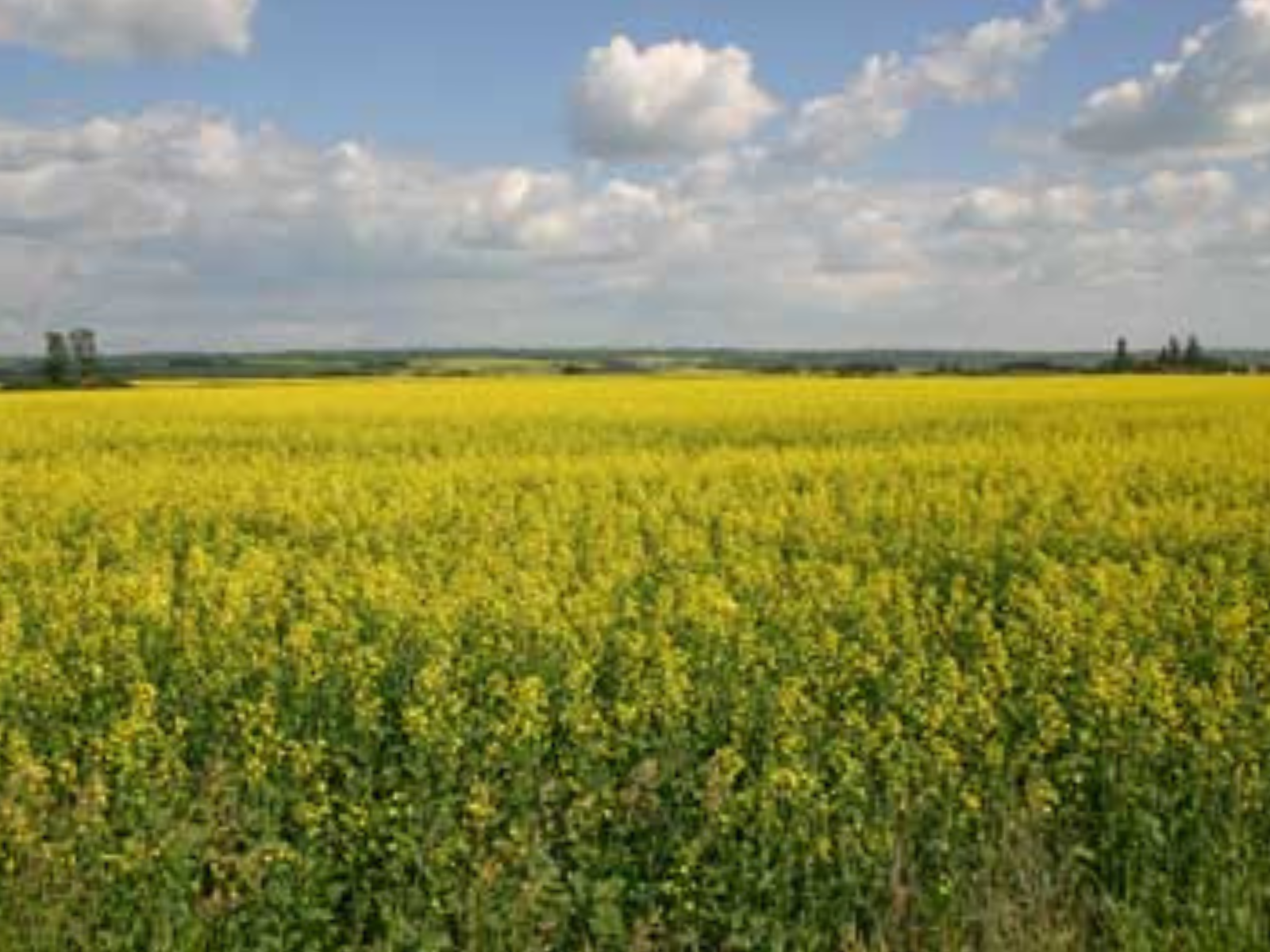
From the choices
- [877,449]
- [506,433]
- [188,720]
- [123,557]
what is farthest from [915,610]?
[506,433]

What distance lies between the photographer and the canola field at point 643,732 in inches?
208

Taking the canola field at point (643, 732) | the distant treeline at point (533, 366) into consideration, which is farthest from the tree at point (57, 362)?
the canola field at point (643, 732)

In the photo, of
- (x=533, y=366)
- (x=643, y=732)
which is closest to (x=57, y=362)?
(x=533, y=366)

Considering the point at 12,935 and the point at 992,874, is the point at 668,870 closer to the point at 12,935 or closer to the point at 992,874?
the point at 992,874

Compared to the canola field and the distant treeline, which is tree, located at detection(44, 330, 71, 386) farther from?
the canola field

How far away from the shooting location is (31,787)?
18.2 ft

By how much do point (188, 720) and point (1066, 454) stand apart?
1375cm

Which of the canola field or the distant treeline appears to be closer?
the canola field

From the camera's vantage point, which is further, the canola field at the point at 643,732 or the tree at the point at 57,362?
the tree at the point at 57,362

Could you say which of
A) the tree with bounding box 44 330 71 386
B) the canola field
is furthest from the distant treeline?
the canola field

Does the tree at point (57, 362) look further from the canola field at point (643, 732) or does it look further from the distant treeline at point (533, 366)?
the canola field at point (643, 732)

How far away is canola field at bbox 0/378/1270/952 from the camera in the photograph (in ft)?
17.4

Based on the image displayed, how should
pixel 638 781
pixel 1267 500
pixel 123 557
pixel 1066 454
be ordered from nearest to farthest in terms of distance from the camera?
pixel 638 781
pixel 123 557
pixel 1267 500
pixel 1066 454

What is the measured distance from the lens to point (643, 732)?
6535 millimetres
